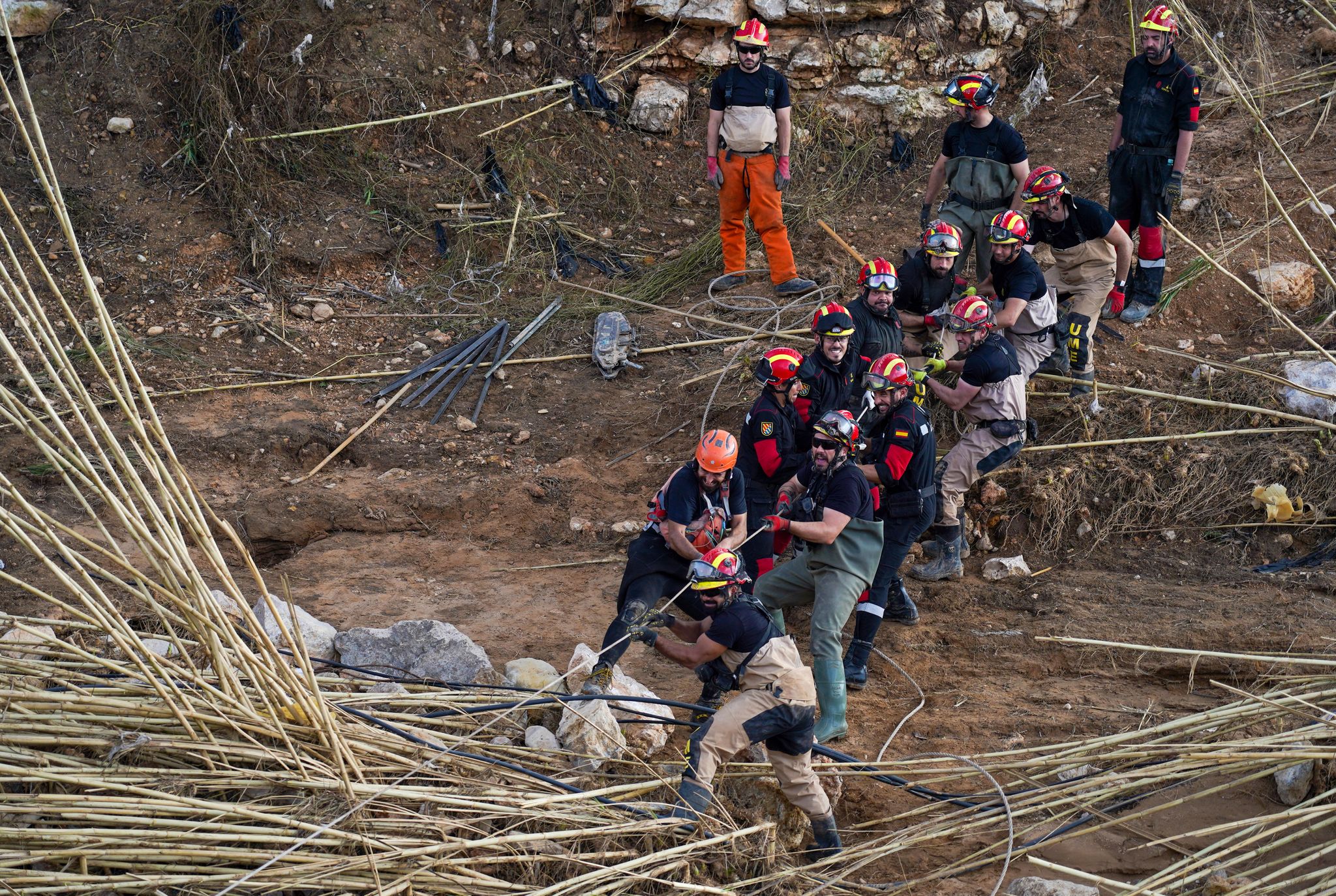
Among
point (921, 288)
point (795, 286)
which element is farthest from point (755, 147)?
point (921, 288)

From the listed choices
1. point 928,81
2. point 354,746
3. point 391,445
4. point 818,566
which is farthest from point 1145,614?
point 928,81

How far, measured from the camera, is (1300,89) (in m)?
10.4

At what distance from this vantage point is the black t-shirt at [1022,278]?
665 cm

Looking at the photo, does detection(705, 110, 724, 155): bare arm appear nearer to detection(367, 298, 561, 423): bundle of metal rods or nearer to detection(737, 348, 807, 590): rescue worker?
detection(367, 298, 561, 423): bundle of metal rods

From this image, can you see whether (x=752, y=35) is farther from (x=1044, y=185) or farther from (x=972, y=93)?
(x=1044, y=185)

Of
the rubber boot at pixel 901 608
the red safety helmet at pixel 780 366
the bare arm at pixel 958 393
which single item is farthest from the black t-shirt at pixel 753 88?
the rubber boot at pixel 901 608

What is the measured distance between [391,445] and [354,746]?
14.4 feet

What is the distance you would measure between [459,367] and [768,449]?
11.6 feet

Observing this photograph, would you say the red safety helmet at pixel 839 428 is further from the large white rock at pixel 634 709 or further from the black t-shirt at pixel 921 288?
the black t-shirt at pixel 921 288

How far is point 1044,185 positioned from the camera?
22.7 ft

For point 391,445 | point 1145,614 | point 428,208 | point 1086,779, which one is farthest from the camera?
point 428,208

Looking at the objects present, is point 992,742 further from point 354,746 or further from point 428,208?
point 428,208

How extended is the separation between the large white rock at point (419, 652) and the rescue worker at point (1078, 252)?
4202 mm

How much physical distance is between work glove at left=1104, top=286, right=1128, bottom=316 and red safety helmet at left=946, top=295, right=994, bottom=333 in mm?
2103
